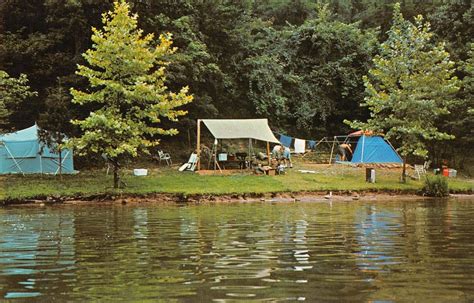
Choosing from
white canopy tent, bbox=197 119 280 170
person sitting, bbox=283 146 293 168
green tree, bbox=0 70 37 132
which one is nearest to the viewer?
green tree, bbox=0 70 37 132

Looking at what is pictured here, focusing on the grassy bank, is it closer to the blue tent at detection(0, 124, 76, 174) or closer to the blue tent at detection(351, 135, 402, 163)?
the blue tent at detection(0, 124, 76, 174)

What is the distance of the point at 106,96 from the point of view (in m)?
25.2

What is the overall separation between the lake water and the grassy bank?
621 centimetres

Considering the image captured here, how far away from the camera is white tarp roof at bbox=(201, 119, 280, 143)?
102ft

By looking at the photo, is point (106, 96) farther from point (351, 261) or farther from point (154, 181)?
point (351, 261)

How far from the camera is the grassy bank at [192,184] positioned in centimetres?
2367

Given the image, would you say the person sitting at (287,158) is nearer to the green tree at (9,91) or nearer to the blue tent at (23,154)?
the blue tent at (23,154)

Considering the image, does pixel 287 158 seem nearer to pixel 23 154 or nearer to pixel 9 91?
pixel 23 154

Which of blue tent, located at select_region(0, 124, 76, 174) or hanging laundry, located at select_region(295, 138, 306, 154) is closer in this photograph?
blue tent, located at select_region(0, 124, 76, 174)

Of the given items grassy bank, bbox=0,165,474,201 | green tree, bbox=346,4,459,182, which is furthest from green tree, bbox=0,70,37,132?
green tree, bbox=346,4,459,182

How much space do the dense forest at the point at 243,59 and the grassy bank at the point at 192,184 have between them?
120 inches

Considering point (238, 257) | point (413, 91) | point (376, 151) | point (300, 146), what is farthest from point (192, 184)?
point (238, 257)

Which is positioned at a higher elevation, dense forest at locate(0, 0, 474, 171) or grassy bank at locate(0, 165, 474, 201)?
dense forest at locate(0, 0, 474, 171)

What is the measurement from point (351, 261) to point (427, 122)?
22548mm
